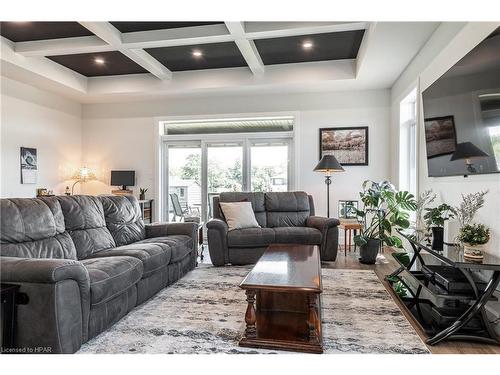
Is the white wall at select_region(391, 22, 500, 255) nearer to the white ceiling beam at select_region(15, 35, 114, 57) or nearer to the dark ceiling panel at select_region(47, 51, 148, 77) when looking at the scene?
the white ceiling beam at select_region(15, 35, 114, 57)

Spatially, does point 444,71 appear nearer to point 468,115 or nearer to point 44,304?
point 468,115

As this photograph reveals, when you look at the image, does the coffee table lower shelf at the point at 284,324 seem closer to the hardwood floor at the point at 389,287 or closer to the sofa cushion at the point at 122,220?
the hardwood floor at the point at 389,287

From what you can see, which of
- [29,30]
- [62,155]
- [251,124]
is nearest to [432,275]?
[251,124]

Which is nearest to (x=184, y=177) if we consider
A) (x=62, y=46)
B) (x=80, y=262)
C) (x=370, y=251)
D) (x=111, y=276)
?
(x=62, y=46)

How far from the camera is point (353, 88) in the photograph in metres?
5.38

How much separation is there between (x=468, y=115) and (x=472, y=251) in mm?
1101

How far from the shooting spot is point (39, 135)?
17.5 ft

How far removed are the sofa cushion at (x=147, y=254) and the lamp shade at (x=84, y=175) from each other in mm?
3638

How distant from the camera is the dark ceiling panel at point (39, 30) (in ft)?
12.1

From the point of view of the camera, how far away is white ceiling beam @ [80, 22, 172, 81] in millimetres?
3571

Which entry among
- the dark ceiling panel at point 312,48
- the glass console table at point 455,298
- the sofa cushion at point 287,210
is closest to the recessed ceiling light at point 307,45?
the dark ceiling panel at point 312,48

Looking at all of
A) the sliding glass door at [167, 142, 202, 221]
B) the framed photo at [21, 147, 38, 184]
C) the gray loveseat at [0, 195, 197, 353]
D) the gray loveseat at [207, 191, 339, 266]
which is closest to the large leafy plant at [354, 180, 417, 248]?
the gray loveseat at [207, 191, 339, 266]

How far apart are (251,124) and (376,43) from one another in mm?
2806

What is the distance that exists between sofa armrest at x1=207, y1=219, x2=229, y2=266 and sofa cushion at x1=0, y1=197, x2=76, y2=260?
67.7 inches
